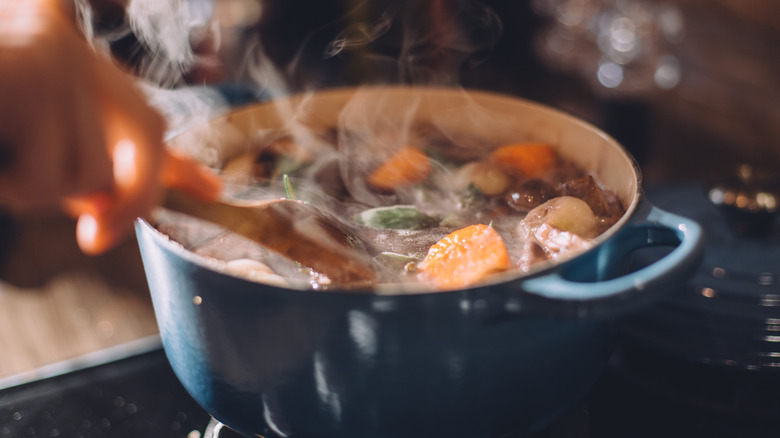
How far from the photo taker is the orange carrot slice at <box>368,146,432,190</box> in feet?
3.51

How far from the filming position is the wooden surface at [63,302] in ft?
3.48

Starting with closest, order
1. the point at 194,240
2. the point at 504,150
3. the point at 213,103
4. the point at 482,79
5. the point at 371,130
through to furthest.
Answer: the point at 194,240
the point at 504,150
the point at 371,130
the point at 213,103
the point at 482,79

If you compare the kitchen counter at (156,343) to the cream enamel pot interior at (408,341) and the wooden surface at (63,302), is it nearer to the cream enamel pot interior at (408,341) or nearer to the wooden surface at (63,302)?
the wooden surface at (63,302)

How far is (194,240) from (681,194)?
85 cm

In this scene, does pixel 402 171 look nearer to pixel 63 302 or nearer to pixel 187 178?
pixel 187 178

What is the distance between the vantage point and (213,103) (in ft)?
4.26

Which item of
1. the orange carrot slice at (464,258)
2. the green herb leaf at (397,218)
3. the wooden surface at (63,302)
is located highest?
the orange carrot slice at (464,258)

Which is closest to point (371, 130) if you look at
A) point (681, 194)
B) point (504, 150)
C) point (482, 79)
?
point (504, 150)

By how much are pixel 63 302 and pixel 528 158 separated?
96 centimetres

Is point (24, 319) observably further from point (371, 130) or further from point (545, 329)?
point (545, 329)

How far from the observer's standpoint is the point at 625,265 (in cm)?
68

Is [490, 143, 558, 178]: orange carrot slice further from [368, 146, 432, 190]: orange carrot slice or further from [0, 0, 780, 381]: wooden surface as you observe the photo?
[0, 0, 780, 381]: wooden surface

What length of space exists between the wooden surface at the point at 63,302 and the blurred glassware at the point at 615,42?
179cm

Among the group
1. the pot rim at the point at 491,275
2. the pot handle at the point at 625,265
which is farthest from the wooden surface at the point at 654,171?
the pot handle at the point at 625,265
